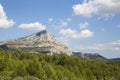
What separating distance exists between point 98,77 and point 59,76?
47075 millimetres

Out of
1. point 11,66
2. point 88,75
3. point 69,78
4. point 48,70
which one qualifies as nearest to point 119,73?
point 88,75

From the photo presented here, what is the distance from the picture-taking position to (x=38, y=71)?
122m

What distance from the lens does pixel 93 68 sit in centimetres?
18238

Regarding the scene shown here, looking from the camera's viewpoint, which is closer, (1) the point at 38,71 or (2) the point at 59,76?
(1) the point at 38,71

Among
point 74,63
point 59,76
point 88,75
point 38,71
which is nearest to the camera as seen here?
point 38,71

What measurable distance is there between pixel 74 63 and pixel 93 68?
12279 millimetres

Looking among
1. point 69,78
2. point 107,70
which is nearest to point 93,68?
point 107,70

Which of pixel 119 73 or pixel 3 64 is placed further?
pixel 119 73

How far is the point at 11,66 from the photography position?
12656 centimetres

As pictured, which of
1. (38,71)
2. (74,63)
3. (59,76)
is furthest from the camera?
(74,63)

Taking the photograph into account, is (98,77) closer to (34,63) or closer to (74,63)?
(74,63)

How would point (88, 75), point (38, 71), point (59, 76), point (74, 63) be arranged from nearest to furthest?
point (38, 71)
point (59, 76)
point (88, 75)
point (74, 63)

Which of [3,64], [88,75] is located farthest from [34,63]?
[88,75]

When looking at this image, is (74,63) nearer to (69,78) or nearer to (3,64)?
(69,78)
